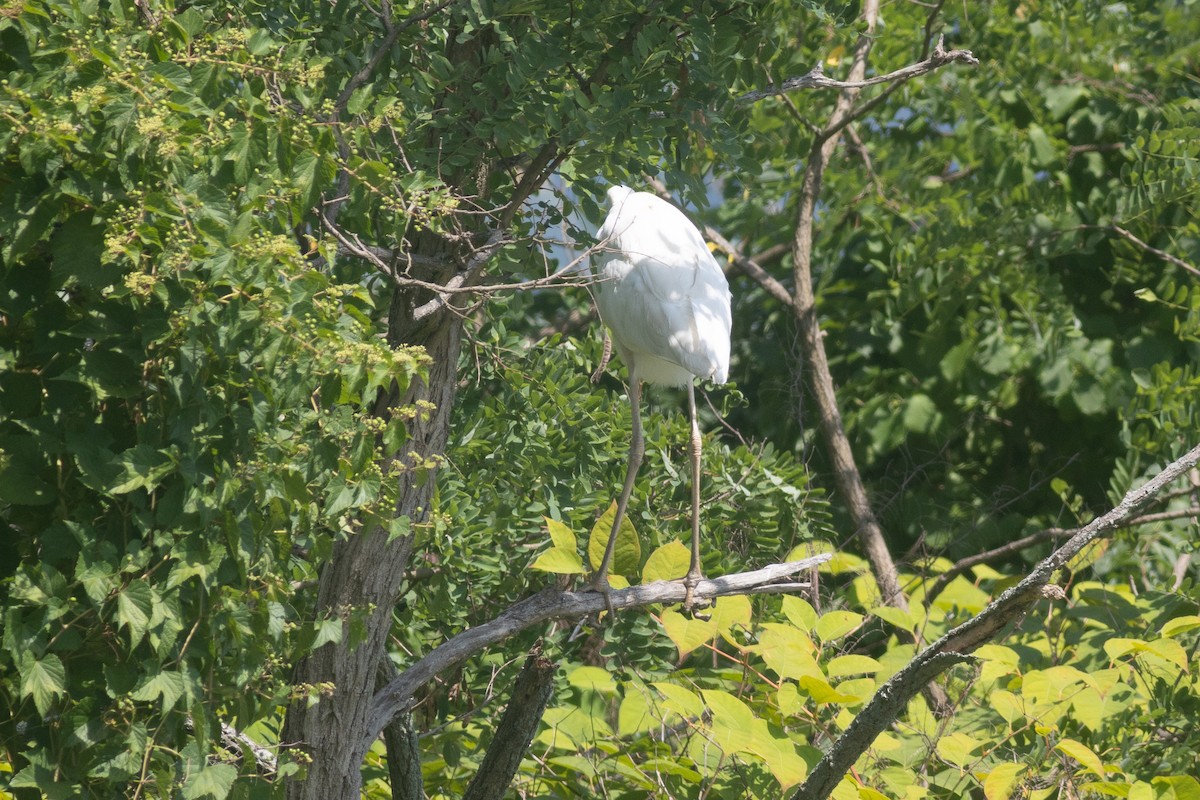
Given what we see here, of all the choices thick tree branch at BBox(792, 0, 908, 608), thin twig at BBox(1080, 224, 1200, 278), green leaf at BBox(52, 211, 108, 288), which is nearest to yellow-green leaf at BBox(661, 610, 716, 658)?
green leaf at BBox(52, 211, 108, 288)

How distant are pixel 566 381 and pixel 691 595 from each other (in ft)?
2.32

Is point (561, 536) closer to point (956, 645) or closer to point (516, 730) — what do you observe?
point (516, 730)

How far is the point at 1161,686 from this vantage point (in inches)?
143

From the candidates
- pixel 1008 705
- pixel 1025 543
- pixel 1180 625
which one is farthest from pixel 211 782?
pixel 1025 543

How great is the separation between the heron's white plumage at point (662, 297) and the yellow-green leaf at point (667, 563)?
0.45 metres

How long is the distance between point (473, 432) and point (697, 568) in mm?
712

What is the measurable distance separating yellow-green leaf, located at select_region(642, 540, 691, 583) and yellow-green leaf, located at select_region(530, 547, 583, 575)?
268 mm

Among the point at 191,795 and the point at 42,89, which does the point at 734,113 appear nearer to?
the point at 42,89

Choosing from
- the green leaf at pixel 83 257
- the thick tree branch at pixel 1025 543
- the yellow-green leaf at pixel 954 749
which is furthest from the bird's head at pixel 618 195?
the thick tree branch at pixel 1025 543

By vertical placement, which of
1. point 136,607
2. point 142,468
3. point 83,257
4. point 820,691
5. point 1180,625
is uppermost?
point 83,257

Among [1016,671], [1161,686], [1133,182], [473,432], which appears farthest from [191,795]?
[1133,182]

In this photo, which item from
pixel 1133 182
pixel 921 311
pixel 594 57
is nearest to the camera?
pixel 594 57

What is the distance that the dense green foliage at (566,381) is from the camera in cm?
182

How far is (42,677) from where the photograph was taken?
1753 millimetres
